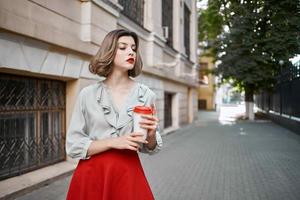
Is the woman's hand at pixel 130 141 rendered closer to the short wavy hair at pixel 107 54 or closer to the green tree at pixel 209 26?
the short wavy hair at pixel 107 54

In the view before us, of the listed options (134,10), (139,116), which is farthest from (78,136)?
(134,10)

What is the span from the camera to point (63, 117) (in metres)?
7.46

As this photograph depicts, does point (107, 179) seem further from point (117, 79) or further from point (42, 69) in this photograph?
point (42, 69)

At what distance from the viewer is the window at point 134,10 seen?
1114 centimetres

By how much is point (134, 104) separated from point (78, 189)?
1.68ft

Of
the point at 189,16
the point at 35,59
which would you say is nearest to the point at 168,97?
the point at 189,16

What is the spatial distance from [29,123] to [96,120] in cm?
472

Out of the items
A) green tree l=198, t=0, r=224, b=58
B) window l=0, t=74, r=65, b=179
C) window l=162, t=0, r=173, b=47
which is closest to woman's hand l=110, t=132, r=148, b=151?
window l=0, t=74, r=65, b=179

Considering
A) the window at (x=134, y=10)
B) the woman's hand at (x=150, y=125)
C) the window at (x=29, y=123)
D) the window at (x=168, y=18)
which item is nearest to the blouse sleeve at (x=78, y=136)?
the woman's hand at (x=150, y=125)

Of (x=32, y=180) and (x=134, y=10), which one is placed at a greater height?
(x=134, y=10)

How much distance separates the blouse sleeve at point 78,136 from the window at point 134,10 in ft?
29.9

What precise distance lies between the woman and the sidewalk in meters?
3.61

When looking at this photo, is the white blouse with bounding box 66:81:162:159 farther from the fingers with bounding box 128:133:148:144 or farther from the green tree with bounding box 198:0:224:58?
the green tree with bounding box 198:0:224:58

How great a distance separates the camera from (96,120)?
1.97m
